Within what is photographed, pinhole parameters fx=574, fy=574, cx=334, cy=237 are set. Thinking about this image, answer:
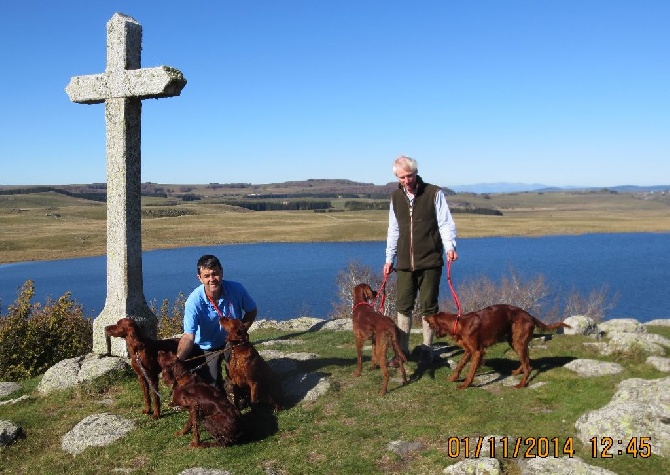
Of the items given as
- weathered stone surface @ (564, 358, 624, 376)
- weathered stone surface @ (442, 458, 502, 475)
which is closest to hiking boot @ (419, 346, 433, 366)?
weathered stone surface @ (564, 358, 624, 376)

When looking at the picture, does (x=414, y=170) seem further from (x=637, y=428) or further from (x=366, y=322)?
(x=637, y=428)

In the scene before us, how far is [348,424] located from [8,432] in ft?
12.7

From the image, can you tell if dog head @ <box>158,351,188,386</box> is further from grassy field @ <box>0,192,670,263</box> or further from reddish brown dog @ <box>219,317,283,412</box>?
grassy field @ <box>0,192,670,263</box>

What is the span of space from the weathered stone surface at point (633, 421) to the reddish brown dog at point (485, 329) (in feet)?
4.61

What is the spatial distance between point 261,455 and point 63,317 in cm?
1026

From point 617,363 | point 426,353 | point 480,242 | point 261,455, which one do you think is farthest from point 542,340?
point 480,242

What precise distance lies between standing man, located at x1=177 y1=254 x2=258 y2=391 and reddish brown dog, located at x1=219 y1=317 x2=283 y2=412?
330 mm

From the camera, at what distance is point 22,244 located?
243 ft

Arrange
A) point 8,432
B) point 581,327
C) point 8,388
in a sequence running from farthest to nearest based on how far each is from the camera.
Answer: point 581,327 → point 8,388 → point 8,432

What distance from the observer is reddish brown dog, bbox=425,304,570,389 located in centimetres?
666

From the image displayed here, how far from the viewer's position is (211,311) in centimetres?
679

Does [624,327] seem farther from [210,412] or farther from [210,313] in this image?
[210,412]

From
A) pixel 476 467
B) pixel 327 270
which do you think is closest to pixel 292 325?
pixel 476 467
